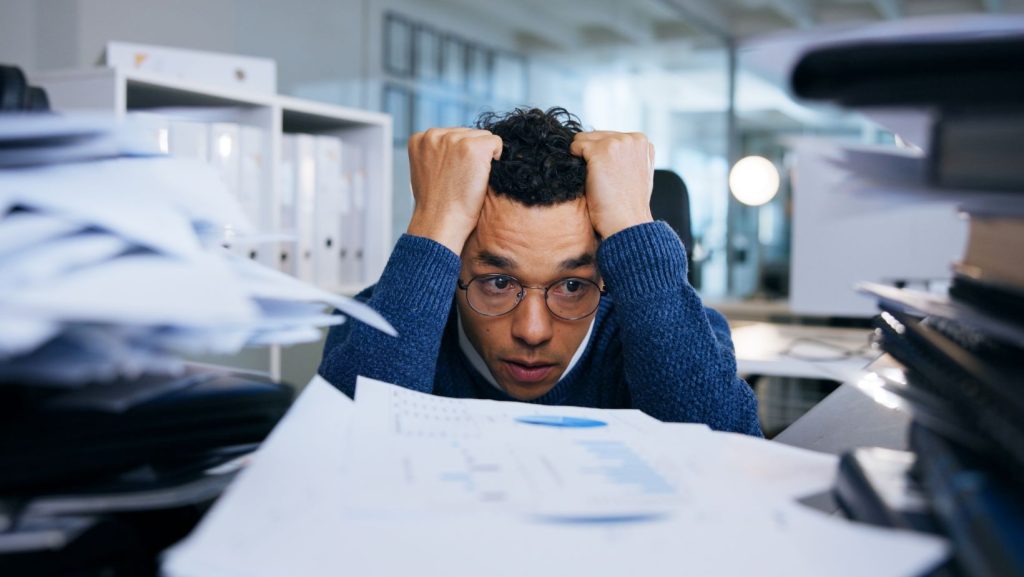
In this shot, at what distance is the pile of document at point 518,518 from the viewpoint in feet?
1.13

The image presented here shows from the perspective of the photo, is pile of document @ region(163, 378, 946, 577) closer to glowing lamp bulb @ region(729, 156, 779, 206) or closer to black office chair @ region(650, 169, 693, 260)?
black office chair @ region(650, 169, 693, 260)

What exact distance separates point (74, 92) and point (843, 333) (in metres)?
2.43

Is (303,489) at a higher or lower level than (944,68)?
lower

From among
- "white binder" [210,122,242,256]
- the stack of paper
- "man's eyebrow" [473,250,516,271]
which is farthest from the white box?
the stack of paper

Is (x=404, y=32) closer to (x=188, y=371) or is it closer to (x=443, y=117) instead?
(x=443, y=117)

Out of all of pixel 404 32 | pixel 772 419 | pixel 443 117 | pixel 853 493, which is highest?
pixel 404 32

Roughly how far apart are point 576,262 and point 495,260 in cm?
11

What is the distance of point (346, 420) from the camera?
0.51m

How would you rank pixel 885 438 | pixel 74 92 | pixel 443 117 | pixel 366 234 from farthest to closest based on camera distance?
pixel 443 117 < pixel 366 234 < pixel 74 92 < pixel 885 438

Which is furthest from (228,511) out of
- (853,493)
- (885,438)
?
(885,438)

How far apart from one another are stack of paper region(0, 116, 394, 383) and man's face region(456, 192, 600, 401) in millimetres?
719

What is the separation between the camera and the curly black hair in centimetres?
120

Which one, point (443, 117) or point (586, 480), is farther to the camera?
point (443, 117)

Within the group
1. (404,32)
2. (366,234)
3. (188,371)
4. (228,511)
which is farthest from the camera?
(404,32)
